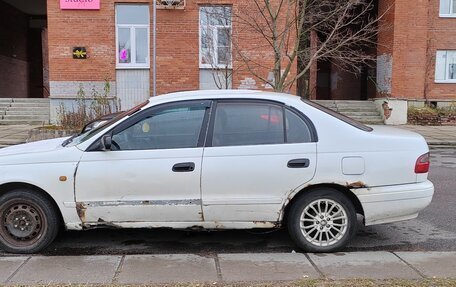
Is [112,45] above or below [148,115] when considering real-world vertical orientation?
above

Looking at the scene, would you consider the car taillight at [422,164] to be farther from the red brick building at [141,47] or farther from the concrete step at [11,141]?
the red brick building at [141,47]

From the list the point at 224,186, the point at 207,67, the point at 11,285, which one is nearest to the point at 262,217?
the point at 224,186

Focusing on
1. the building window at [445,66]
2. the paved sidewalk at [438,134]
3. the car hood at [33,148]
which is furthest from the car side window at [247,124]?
the building window at [445,66]

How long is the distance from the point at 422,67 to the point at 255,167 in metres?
18.9

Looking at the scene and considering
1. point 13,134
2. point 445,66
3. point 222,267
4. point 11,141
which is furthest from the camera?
point 445,66

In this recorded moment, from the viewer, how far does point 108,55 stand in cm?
1923

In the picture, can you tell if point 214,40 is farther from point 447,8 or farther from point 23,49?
point 23,49

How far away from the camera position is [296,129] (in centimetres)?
494

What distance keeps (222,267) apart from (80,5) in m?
16.9

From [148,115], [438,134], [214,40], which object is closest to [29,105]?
[214,40]

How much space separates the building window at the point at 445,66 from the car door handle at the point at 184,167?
20339 mm

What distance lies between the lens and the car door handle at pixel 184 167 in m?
4.75

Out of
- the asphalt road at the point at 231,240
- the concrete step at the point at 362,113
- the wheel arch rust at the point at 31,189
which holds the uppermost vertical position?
the concrete step at the point at 362,113

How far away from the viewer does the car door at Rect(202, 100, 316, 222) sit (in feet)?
15.6
